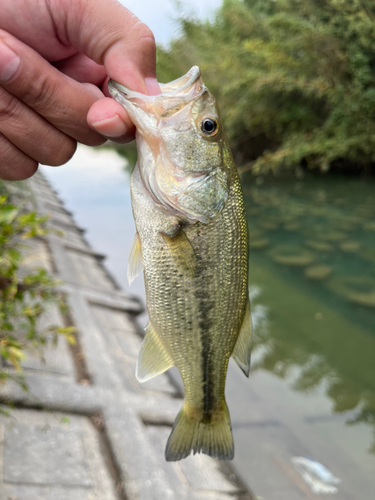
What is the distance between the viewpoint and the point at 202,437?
1.73m

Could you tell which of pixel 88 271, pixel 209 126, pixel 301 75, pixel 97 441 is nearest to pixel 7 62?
pixel 209 126

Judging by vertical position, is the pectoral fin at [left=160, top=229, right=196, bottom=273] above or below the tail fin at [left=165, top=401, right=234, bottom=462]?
above

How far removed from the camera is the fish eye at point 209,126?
5.34 feet

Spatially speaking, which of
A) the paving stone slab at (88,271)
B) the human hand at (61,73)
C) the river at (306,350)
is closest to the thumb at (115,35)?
the human hand at (61,73)

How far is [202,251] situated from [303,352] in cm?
543

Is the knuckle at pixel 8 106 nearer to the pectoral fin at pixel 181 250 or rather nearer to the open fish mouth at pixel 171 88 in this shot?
the open fish mouth at pixel 171 88

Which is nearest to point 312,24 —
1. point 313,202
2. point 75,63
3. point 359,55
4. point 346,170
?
point 359,55

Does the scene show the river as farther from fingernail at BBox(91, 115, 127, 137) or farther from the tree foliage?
fingernail at BBox(91, 115, 127, 137)

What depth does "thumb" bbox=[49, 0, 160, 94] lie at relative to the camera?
57.7 inches

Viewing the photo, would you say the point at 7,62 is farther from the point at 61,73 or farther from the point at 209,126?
the point at 209,126

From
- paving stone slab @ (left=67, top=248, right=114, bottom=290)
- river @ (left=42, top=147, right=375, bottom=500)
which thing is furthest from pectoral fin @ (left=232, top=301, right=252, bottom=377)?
paving stone slab @ (left=67, top=248, right=114, bottom=290)

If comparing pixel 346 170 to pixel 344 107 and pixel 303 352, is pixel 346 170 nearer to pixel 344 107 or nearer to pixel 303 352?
pixel 344 107

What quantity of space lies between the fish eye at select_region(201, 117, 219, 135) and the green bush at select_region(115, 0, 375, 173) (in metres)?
11.7

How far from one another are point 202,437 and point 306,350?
5.13 meters
